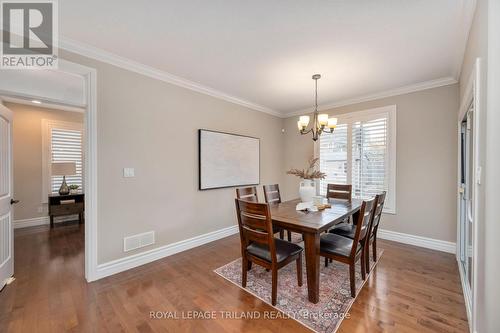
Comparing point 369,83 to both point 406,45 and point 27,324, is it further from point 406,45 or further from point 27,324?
point 27,324

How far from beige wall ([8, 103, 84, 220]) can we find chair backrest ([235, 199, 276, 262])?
478cm

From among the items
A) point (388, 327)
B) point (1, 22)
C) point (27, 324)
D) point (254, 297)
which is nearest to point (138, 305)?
point (27, 324)

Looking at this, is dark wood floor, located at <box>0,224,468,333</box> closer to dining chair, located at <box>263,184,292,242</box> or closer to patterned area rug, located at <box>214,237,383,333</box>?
patterned area rug, located at <box>214,237,383,333</box>

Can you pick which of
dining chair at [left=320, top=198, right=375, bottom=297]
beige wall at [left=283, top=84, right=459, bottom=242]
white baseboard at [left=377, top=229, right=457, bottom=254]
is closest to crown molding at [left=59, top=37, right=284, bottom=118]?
dining chair at [left=320, top=198, right=375, bottom=297]

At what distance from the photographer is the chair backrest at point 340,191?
3.27 metres

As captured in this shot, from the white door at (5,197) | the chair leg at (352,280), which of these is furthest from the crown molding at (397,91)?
the white door at (5,197)

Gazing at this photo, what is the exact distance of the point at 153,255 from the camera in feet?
9.43

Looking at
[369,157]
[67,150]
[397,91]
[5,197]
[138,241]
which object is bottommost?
[138,241]

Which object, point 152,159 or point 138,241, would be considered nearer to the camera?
point 138,241

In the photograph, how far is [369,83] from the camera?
3.26 m

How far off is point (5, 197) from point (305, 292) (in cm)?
330

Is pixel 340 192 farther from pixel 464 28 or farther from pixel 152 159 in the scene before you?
pixel 152 159

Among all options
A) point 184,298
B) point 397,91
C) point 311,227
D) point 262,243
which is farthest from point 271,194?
point 397,91

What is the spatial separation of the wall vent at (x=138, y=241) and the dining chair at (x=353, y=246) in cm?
217
